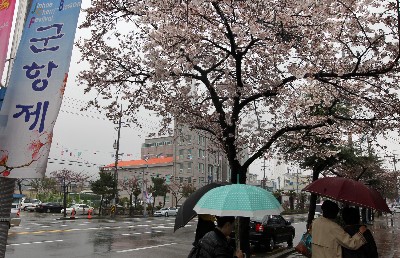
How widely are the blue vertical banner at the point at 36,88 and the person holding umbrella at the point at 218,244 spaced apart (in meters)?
1.81

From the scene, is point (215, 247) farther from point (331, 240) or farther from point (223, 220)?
point (331, 240)

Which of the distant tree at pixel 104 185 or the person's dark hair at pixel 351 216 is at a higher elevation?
the distant tree at pixel 104 185

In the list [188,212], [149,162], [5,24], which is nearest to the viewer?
[5,24]

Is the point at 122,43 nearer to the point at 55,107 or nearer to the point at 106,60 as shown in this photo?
the point at 106,60

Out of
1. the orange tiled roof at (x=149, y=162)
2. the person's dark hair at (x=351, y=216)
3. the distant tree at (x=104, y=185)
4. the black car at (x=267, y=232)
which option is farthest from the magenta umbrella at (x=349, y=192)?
the orange tiled roof at (x=149, y=162)

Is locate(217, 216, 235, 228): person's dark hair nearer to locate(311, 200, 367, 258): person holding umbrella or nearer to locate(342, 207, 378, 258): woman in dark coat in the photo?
locate(311, 200, 367, 258): person holding umbrella

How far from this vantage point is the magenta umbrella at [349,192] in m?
5.26

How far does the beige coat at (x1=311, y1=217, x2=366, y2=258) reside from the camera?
462 centimetres

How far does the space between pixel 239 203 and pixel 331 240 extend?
1.25 m

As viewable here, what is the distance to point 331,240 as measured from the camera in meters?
4.75

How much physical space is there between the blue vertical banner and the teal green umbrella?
2.11 m

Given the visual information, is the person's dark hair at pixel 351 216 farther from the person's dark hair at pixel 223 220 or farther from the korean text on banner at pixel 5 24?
the korean text on banner at pixel 5 24

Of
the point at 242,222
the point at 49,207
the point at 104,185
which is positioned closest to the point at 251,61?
the point at 242,222

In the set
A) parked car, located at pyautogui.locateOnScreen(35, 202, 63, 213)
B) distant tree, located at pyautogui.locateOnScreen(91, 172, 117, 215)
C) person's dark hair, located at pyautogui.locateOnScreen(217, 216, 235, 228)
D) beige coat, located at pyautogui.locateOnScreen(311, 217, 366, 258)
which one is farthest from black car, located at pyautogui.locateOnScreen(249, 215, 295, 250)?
parked car, located at pyautogui.locateOnScreen(35, 202, 63, 213)
